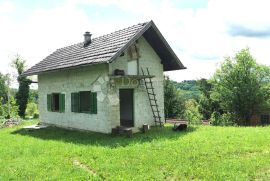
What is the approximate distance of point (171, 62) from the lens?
1833cm

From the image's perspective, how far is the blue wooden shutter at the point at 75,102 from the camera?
16953mm

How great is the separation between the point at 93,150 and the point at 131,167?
289 centimetres

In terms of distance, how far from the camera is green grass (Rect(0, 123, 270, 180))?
8023mm

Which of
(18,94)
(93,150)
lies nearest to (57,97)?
(93,150)

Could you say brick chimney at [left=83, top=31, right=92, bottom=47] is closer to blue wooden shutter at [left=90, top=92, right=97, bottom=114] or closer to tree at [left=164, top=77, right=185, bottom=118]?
blue wooden shutter at [left=90, top=92, right=97, bottom=114]

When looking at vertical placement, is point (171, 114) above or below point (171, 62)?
below

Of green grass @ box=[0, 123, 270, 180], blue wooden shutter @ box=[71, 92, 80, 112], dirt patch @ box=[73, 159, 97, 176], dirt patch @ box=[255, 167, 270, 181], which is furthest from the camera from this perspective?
blue wooden shutter @ box=[71, 92, 80, 112]

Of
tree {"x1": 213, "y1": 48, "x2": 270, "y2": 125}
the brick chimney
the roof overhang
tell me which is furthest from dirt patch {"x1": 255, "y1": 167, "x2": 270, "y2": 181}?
tree {"x1": 213, "y1": 48, "x2": 270, "y2": 125}

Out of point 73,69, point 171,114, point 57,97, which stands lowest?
point 171,114

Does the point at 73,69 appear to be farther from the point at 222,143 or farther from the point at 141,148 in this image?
the point at 222,143

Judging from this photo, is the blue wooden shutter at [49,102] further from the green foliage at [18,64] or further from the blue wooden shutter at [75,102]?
the green foliage at [18,64]

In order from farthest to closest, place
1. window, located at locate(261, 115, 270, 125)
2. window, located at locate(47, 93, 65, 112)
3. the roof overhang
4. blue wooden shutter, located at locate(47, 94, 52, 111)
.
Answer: window, located at locate(261, 115, 270, 125) < blue wooden shutter, located at locate(47, 94, 52, 111) < window, located at locate(47, 93, 65, 112) < the roof overhang

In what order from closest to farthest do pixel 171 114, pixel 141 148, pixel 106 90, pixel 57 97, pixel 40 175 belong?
pixel 40 175 → pixel 141 148 → pixel 106 90 → pixel 57 97 → pixel 171 114

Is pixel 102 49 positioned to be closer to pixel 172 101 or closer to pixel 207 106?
pixel 172 101
